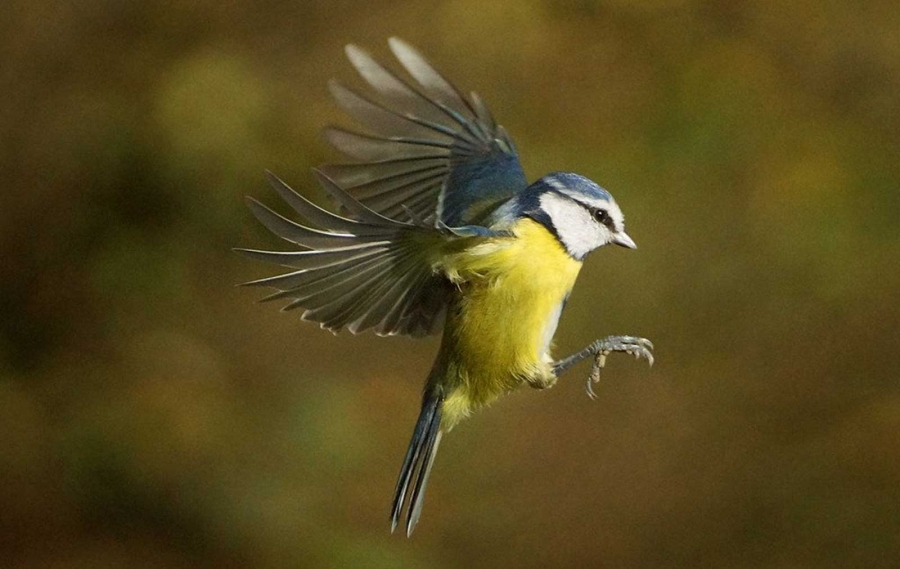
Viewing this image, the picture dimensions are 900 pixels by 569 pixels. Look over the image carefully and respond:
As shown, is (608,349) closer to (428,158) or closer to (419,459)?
(419,459)

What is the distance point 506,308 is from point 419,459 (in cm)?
14

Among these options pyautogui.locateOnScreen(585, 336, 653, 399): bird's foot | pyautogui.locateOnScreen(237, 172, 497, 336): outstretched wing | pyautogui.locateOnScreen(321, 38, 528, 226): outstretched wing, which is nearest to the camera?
pyautogui.locateOnScreen(237, 172, 497, 336): outstretched wing

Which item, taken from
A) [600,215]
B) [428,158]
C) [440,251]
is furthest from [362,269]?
[428,158]

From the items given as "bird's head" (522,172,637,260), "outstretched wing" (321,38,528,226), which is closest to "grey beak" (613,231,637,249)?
"bird's head" (522,172,637,260)

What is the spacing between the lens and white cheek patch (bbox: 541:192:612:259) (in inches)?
30.8

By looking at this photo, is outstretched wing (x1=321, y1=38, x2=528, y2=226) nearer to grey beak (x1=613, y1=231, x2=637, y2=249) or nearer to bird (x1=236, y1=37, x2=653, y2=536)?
bird (x1=236, y1=37, x2=653, y2=536)

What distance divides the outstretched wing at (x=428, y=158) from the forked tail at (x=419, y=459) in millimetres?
162

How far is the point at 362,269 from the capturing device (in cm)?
77

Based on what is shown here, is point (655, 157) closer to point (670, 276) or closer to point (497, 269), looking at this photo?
point (670, 276)

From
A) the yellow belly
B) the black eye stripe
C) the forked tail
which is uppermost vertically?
the black eye stripe

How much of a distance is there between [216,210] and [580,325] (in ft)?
1.88

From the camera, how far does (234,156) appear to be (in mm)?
1674

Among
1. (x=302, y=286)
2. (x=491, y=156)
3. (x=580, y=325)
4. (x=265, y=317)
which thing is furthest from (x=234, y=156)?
(x=302, y=286)

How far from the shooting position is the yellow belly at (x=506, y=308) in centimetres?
82
